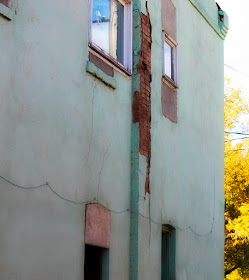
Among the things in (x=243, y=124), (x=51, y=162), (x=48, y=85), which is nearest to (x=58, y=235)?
(x=51, y=162)

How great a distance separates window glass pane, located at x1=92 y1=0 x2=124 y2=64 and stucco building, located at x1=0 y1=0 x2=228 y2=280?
2 cm

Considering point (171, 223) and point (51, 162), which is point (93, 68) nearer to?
point (51, 162)

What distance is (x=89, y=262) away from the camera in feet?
30.5

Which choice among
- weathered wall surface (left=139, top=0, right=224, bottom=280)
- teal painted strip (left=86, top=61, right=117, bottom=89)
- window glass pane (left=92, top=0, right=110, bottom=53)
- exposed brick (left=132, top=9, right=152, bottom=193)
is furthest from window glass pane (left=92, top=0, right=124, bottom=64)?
weathered wall surface (left=139, top=0, right=224, bottom=280)

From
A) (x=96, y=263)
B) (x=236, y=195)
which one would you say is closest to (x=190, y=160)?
(x=96, y=263)

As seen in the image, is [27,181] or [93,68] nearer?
[27,181]

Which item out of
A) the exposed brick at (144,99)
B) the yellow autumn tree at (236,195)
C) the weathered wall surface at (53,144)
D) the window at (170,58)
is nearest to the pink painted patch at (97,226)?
the weathered wall surface at (53,144)

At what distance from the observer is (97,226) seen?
9.21m

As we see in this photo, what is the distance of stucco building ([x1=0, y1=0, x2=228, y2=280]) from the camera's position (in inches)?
302

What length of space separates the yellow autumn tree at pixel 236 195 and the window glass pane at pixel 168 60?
43.0ft

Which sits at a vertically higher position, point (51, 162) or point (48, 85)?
point (48, 85)

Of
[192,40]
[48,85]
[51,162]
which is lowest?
[51,162]

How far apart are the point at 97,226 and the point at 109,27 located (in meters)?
3.22

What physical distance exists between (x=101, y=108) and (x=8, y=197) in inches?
106
